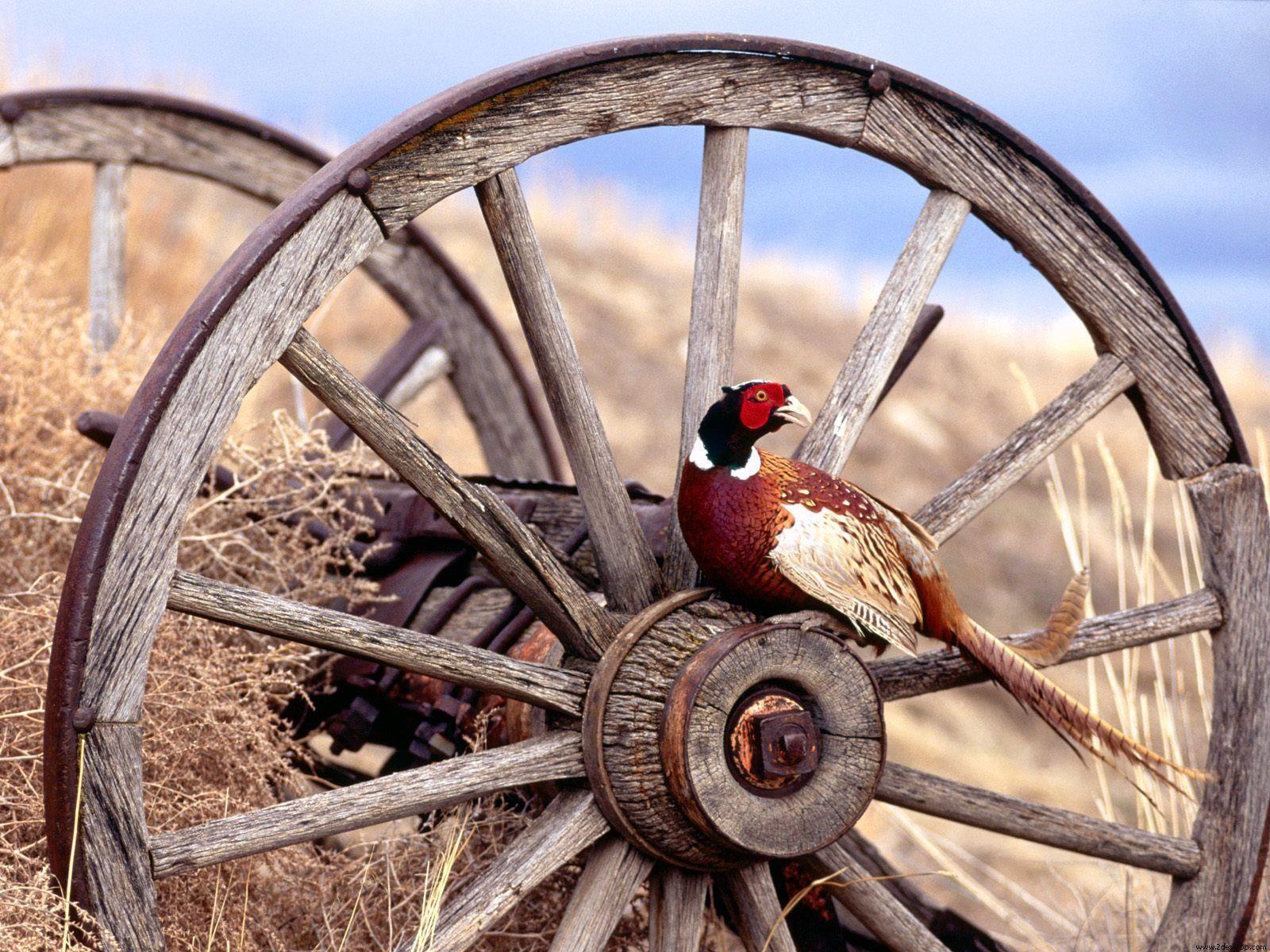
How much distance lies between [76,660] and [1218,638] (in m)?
2.24

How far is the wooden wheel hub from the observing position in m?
2.05

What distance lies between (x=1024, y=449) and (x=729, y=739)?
0.93 m

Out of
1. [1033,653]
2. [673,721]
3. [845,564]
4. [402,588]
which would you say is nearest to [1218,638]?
[1033,653]

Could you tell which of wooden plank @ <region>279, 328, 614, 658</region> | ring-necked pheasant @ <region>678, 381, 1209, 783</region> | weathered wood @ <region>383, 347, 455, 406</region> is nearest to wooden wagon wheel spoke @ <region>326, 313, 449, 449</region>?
weathered wood @ <region>383, 347, 455, 406</region>

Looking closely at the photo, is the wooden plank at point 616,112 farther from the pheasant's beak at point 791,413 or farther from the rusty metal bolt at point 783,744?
the rusty metal bolt at point 783,744

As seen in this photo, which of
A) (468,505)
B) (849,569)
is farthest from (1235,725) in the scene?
(468,505)

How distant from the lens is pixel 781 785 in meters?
2.12

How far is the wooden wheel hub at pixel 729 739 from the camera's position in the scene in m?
2.05

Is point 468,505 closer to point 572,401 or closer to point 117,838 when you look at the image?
point 572,401

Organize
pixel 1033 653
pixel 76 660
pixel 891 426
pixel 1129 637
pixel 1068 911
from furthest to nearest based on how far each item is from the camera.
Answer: pixel 891 426
pixel 1068 911
pixel 1129 637
pixel 1033 653
pixel 76 660

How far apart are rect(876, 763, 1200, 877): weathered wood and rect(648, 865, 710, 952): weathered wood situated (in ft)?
1.31

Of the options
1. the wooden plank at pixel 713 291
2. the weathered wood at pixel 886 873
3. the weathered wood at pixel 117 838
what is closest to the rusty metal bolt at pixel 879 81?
the wooden plank at pixel 713 291

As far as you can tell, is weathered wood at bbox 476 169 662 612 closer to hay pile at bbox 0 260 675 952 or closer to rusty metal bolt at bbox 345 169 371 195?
rusty metal bolt at bbox 345 169 371 195

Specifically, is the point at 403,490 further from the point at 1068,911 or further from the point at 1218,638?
the point at 1068,911
